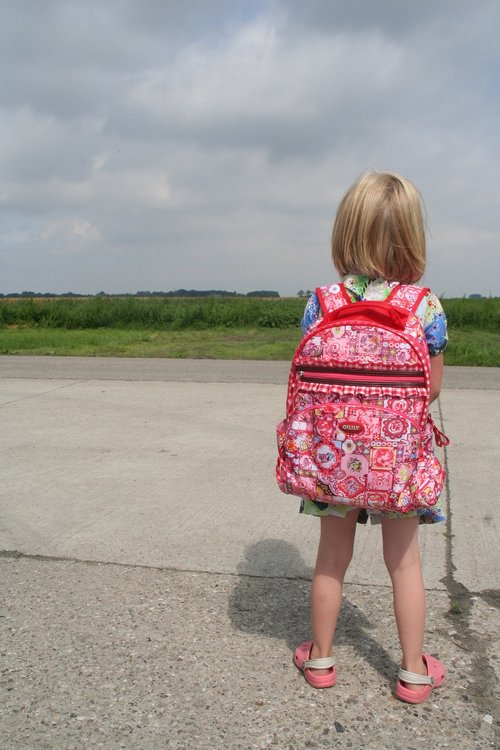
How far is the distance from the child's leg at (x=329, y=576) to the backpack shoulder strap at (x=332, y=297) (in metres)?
0.69

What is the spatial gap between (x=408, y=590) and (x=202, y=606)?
97 cm

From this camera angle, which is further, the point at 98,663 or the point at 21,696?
the point at 98,663

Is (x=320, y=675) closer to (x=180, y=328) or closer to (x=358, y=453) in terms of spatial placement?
(x=358, y=453)

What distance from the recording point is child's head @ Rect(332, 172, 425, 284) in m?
2.24

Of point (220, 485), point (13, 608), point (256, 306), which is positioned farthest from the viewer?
point (256, 306)

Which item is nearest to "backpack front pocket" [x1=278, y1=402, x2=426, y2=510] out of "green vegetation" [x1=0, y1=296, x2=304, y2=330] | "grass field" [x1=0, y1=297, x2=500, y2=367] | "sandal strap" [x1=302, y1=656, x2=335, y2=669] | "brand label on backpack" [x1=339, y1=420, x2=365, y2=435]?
"brand label on backpack" [x1=339, y1=420, x2=365, y2=435]

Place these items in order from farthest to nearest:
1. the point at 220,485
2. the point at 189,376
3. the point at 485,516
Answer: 1. the point at 189,376
2. the point at 220,485
3. the point at 485,516

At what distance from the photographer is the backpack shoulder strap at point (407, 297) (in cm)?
221

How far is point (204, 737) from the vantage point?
2146 millimetres

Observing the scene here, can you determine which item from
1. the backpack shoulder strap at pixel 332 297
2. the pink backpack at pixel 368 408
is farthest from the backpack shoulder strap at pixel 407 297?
the backpack shoulder strap at pixel 332 297

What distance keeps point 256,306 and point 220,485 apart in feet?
65.5

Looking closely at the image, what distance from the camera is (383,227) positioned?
2244 millimetres

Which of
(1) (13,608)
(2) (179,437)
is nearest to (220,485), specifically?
(2) (179,437)

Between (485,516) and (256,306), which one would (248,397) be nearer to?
(485,516)
